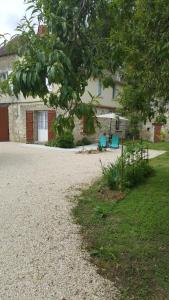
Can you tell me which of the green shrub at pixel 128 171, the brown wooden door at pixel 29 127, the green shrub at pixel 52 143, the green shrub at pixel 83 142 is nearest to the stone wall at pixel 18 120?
the brown wooden door at pixel 29 127

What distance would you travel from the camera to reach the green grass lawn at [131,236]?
338cm

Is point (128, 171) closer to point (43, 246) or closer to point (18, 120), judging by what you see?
point (43, 246)

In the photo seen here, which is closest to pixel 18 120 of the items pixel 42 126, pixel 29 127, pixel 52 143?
pixel 29 127

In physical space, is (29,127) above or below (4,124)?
below

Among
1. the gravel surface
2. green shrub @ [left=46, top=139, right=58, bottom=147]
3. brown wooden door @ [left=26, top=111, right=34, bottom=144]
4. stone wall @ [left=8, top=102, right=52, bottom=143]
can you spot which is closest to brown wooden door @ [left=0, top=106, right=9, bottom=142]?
stone wall @ [left=8, top=102, right=52, bottom=143]

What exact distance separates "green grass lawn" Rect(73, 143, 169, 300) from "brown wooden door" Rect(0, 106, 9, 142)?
14458 mm

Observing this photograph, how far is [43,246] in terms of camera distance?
4219 mm

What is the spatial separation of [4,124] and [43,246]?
1720 centimetres

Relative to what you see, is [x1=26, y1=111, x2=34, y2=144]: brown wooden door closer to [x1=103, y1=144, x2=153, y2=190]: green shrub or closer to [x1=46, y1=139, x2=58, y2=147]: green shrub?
[x1=46, y1=139, x2=58, y2=147]: green shrub

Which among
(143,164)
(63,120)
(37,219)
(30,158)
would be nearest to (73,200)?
(37,219)

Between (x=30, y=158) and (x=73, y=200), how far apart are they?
634 centimetres

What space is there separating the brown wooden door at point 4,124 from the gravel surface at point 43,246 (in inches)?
484

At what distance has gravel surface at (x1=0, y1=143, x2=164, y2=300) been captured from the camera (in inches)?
125

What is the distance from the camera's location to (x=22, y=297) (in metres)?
3.02
